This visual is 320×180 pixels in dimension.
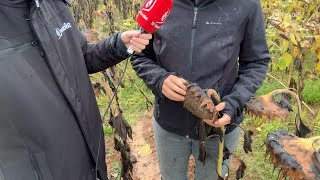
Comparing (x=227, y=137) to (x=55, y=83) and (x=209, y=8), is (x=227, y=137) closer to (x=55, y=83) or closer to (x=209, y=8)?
(x=209, y=8)

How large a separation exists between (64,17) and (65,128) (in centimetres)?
44

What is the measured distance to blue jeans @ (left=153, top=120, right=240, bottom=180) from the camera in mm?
1896

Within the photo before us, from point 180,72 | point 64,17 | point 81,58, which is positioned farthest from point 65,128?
point 180,72

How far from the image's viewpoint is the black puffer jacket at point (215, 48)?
1.64m

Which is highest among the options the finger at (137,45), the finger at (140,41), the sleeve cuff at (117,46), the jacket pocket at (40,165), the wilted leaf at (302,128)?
the finger at (140,41)

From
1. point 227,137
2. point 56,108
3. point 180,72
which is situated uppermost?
point 56,108

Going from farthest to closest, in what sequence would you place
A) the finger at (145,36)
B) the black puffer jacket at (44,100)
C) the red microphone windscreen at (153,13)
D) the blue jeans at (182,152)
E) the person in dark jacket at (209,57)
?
the blue jeans at (182,152) < the person in dark jacket at (209,57) < the finger at (145,36) < the red microphone windscreen at (153,13) < the black puffer jacket at (44,100)

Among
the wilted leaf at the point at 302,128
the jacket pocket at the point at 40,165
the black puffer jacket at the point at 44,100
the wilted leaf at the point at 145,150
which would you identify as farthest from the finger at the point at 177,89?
the wilted leaf at the point at 145,150

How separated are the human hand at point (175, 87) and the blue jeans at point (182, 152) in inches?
15.8

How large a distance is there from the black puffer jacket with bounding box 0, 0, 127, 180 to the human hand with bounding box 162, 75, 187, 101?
342 millimetres

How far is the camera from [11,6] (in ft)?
3.70

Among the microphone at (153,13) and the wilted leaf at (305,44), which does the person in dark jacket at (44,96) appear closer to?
the microphone at (153,13)

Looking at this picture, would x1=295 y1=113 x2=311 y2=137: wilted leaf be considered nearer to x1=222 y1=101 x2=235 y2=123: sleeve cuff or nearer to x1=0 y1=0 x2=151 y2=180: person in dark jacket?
x1=222 y1=101 x2=235 y2=123: sleeve cuff

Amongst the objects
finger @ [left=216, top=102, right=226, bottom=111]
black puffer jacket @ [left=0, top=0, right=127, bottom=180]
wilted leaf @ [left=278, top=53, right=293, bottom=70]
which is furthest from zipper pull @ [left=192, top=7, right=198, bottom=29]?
wilted leaf @ [left=278, top=53, right=293, bottom=70]
